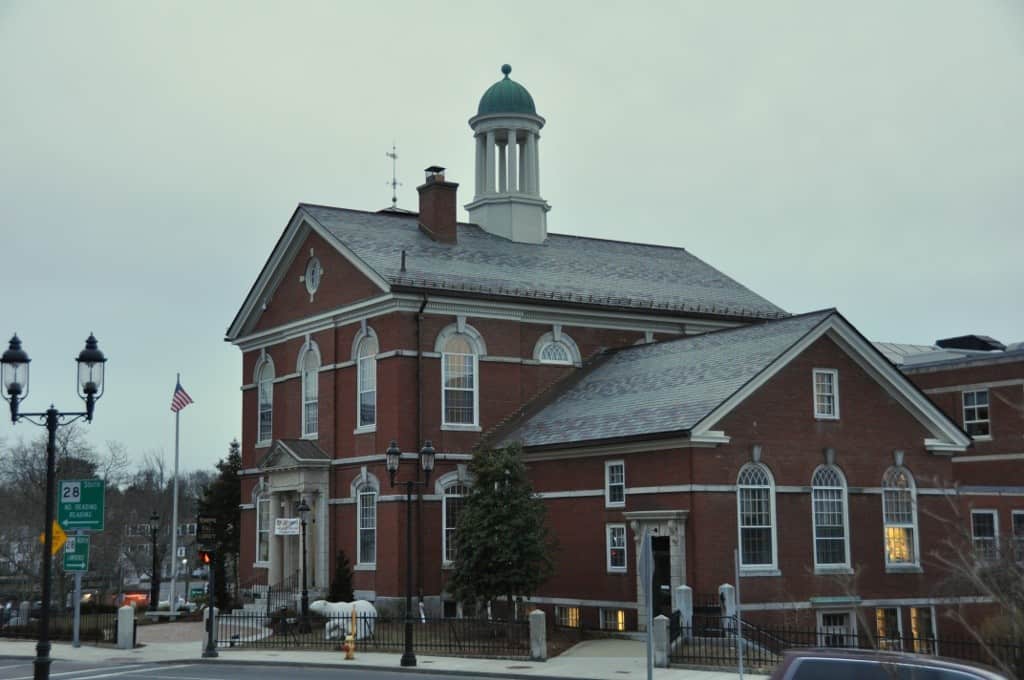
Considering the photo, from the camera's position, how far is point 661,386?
124 feet

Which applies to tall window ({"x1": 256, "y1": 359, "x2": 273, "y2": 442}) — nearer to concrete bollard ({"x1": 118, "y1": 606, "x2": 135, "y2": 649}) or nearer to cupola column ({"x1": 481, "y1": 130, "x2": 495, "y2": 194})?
cupola column ({"x1": 481, "y1": 130, "x2": 495, "y2": 194})

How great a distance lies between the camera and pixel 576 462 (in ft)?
125

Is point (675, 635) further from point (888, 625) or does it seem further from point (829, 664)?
point (829, 664)

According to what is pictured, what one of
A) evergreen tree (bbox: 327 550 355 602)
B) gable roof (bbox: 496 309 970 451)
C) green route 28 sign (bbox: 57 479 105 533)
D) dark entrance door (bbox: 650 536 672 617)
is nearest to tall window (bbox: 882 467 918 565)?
gable roof (bbox: 496 309 970 451)

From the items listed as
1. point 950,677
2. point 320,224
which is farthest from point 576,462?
point 950,677

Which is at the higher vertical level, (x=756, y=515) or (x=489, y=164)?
(x=489, y=164)

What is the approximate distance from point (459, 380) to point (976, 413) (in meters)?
23.1

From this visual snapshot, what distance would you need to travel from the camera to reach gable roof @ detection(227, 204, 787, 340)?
43.7 meters

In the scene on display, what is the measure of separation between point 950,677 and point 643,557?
23.9 ft

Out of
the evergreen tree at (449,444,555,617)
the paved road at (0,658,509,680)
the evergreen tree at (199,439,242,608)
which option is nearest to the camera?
the paved road at (0,658,509,680)

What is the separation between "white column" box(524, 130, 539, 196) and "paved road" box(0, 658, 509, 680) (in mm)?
25083

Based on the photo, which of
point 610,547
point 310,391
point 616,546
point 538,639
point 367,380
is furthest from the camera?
point 310,391

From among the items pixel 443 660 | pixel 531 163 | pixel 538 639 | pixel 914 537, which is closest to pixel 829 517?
pixel 914 537

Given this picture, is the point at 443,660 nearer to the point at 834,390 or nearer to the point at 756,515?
the point at 756,515
